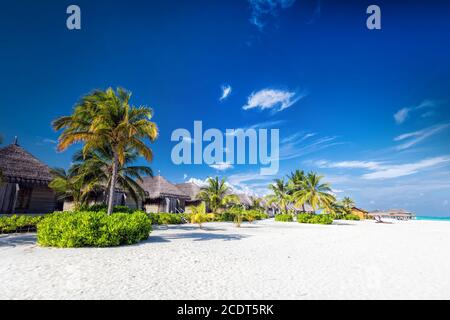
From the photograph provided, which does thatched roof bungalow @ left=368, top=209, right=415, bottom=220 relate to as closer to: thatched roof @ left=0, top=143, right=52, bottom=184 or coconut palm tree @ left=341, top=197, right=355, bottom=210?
coconut palm tree @ left=341, top=197, right=355, bottom=210

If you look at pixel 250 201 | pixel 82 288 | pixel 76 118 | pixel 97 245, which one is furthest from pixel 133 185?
pixel 250 201

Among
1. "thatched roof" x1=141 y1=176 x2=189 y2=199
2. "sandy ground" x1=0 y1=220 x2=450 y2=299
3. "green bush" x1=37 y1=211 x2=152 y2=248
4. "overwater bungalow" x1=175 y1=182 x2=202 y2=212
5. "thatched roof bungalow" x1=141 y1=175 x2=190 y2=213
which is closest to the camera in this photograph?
"sandy ground" x1=0 y1=220 x2=450 y2=299

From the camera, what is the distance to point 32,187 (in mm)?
15031

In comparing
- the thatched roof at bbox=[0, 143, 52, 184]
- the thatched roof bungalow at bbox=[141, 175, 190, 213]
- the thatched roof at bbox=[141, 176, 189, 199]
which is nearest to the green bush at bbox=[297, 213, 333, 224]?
the thatched roof at bbox=[141, 176, 189, 199]

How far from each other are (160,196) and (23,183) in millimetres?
12710

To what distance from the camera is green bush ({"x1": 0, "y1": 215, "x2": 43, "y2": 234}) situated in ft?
35.0

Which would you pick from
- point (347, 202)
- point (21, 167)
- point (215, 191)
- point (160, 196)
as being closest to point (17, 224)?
point (21, 167)

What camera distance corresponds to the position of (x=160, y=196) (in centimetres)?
2528

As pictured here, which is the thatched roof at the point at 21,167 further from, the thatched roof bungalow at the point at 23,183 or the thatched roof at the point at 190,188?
the thatched roof at the point at 190,188

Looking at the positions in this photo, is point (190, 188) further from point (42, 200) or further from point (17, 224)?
point (17, 224)

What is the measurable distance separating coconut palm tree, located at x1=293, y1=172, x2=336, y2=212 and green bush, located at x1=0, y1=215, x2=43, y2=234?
2483 centimetres
